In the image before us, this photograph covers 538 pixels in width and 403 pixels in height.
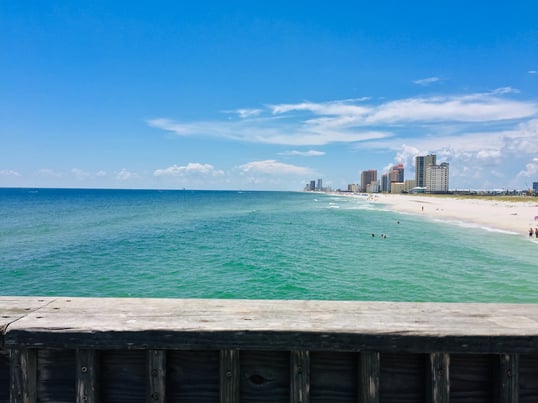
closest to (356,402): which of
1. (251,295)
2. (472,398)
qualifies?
(472,398)

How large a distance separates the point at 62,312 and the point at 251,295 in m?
14.5

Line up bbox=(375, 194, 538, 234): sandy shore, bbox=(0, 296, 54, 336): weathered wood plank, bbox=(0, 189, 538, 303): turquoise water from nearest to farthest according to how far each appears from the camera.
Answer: bbox=(0, 296, 54, 336): weathered wood plank
bbox=(0, 189, 538, 303): turquoise water
bbox=(375, 194, 538, 234): sandy shore

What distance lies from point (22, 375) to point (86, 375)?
0.43 metres

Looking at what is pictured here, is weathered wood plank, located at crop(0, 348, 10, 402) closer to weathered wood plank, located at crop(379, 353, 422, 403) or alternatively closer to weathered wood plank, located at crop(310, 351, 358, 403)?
weathered wood plank, located at crop(310, 351, 358, 403)

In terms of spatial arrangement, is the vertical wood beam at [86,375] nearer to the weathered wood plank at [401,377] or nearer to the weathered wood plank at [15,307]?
the weathered wood plank at [15,307]

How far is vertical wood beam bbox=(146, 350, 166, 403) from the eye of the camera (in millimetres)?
2094

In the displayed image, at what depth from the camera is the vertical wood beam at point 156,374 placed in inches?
82.4

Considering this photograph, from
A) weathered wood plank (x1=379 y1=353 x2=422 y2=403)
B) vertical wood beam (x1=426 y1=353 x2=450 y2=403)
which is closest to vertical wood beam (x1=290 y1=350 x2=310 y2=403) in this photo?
weathered wood plank (x1=379 y1=353 x2=422 y2=403)

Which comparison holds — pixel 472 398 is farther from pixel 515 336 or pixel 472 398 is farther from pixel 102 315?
pixel 102 315

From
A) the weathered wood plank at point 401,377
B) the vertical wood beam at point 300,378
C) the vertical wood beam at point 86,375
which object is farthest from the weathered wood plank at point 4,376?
the weathered wood plank at point 401,377

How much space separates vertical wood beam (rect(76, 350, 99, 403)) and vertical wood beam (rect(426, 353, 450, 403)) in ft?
7.29

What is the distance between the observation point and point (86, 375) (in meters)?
2.11

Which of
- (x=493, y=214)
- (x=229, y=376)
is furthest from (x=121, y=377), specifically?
(x=493, y=214)

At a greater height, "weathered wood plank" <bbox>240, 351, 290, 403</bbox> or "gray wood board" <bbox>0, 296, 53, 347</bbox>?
"gray wood board" <bbox>0, 296, 53, 347</bbox>
